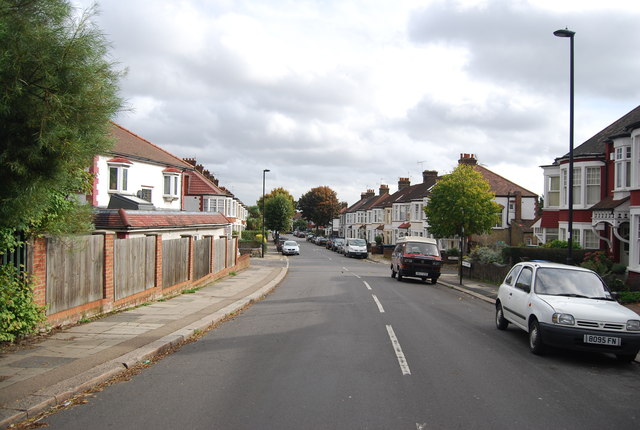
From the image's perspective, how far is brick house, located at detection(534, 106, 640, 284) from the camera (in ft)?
57.9

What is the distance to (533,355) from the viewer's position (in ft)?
29.1

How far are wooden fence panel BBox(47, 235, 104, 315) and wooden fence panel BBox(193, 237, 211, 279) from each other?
297 inches

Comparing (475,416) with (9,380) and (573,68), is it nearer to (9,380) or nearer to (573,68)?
(9,380)

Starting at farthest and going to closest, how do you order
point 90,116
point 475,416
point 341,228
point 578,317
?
point 341,228 → point 578,317 → point 90,116 → point 475,416

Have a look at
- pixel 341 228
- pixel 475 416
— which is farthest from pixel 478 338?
pixel 341 228

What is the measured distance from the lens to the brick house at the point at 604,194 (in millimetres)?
17656

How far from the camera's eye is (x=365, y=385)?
21.4ft

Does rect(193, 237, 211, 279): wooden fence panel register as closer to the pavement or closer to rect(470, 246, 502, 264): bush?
the pavement

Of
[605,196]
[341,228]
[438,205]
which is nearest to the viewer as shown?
Answer: [605,196]

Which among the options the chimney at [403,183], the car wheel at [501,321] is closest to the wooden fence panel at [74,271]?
the car wheel at [501,321]

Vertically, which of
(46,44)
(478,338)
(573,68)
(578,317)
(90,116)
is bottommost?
(478,338)

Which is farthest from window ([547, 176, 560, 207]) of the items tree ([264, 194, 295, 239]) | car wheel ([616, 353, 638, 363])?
tree ([264, 194, 295, 239])

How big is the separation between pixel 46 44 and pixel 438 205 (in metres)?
29.9

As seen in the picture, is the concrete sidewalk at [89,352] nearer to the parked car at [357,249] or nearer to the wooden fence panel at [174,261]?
the wooden fence panel at [174,261]
